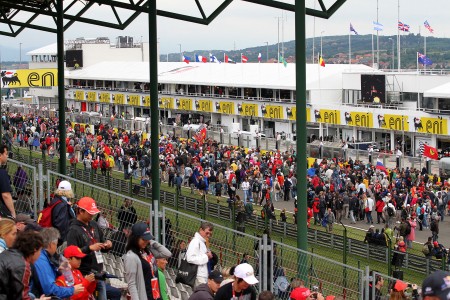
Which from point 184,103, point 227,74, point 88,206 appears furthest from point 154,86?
point 227,74

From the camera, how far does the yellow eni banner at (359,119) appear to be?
49.7m

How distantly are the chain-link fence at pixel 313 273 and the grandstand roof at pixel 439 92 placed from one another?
114ft

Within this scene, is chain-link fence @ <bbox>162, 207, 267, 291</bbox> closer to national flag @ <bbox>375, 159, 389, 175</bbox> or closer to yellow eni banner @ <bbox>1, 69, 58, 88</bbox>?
national flag @ <bbox>375, 159, 389, 175</bbox>

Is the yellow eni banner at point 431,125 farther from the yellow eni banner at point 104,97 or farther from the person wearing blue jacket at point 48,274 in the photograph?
the person wearing blue jacket at point 48,274

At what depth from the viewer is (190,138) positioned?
47500mm

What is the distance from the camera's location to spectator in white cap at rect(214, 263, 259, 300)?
7.39 meters

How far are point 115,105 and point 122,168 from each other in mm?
36355

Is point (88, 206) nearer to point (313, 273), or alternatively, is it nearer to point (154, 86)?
point (313, 273)

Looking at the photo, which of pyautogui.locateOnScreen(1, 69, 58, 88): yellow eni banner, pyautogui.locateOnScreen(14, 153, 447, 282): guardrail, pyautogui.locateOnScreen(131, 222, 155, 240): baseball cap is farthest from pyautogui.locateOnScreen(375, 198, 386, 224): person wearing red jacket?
pyautogui.locateOnScreen(1, 69, 58, 88): yellow eni banner

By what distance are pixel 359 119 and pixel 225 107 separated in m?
13.7

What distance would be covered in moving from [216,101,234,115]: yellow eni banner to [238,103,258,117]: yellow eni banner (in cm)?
96

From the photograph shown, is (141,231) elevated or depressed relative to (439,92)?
depressed

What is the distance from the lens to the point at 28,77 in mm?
71750

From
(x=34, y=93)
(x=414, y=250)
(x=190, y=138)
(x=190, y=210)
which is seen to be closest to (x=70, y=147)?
(x=190, y=138)
